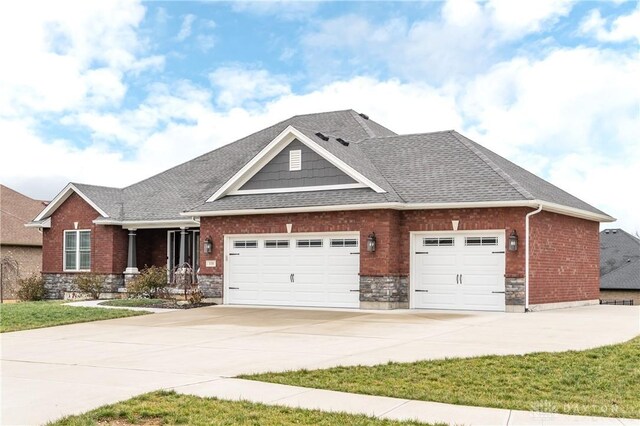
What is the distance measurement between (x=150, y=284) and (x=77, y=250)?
5086 mm

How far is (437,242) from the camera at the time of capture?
68.5 ft

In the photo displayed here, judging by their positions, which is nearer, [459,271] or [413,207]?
[459,271]

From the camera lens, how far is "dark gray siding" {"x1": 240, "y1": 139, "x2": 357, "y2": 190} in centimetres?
2236

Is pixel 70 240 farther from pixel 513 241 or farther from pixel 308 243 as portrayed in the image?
pixel 513 241

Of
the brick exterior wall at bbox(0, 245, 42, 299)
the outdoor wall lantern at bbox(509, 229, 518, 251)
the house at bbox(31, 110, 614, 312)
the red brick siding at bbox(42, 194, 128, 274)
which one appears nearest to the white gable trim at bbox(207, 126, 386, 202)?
the house at bbox(31, 110, 614, 312)

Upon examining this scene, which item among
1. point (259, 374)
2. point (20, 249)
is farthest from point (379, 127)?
point (259, 374)

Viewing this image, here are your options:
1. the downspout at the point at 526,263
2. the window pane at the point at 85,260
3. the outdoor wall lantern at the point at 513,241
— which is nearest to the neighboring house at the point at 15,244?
the window pane at the point at 85,260

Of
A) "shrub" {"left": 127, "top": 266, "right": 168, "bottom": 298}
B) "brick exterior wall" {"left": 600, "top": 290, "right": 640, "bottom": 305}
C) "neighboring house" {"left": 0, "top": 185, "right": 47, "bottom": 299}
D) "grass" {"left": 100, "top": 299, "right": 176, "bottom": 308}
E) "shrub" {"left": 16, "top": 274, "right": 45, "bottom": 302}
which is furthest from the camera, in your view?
"brick exterior wall" {"left": 600, "top": 290, "right": 640, "bottom": 305}

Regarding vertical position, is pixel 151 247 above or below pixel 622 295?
above

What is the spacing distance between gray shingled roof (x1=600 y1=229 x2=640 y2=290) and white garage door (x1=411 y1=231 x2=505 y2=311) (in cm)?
2613

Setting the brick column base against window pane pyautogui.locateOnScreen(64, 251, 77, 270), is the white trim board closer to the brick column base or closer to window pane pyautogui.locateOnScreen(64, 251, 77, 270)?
the brick column base

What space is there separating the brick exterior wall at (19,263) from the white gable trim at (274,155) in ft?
47.5

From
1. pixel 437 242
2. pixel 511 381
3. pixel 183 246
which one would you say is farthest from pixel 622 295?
pixel 511 381

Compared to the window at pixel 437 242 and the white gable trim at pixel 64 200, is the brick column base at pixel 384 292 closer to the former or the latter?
the window at pixel 437 242
